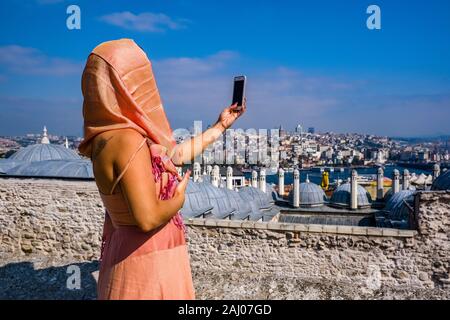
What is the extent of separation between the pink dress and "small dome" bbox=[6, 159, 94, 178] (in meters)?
8.78

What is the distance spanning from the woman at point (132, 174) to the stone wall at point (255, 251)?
6993 millimetres

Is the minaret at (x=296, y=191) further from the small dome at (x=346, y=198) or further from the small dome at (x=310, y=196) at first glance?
the small dome at (x=346, y=198)

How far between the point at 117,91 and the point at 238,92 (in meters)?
1.10

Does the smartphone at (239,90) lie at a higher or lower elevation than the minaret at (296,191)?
higher

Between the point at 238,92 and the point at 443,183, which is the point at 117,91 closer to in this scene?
the point at 238,92

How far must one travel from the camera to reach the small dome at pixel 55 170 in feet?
35.9

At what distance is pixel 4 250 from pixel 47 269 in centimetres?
194

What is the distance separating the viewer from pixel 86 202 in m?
10.7

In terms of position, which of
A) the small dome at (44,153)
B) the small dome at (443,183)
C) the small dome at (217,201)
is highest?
the small dome at (44,153)

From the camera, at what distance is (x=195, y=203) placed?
1353 cm

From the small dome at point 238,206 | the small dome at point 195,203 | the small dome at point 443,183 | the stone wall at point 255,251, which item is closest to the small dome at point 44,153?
the stone wall at point 255,251

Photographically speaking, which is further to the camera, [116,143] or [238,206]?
[238,206]

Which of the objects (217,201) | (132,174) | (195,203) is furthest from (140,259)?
(217,201)

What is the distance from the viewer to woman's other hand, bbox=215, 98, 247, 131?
3150 mm
